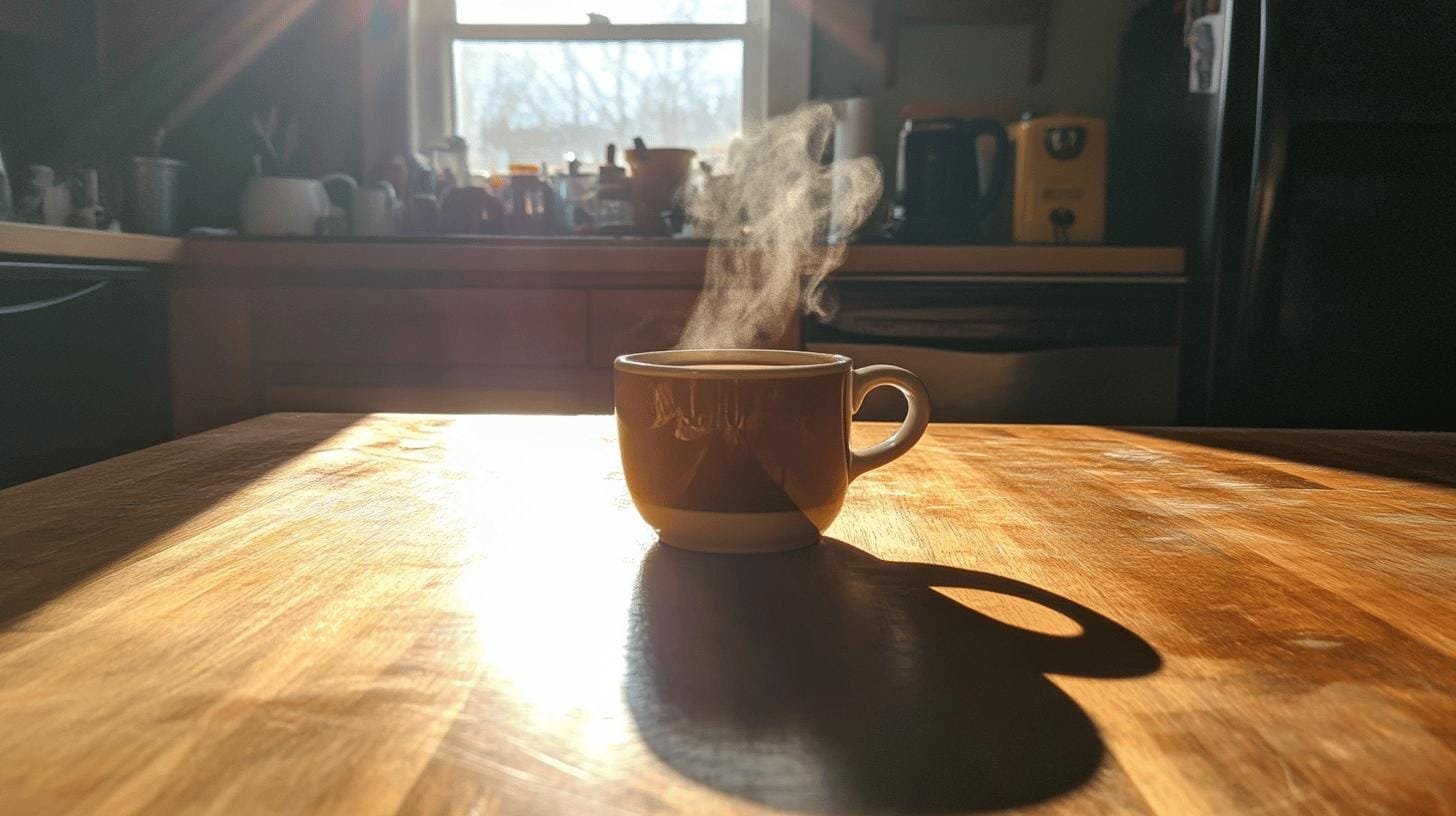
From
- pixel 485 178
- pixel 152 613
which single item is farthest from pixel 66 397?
pixel 152 613

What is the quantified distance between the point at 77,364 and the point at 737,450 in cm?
204

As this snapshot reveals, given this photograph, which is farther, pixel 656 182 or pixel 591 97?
pixel 591 97

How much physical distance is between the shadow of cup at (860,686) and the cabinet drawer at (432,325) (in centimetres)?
187

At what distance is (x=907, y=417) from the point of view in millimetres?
570

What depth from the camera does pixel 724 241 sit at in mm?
2426

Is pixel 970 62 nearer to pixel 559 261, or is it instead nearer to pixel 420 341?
pixel 559 261

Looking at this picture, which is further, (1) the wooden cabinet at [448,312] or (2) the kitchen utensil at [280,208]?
(2) the kitchen utensil at [280,208]

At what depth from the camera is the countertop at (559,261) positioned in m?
2.25

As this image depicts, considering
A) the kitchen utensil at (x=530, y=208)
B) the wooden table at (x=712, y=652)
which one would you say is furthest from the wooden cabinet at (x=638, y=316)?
the wooden table at (x=712, y=652)

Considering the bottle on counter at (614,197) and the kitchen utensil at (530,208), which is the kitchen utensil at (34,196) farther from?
the bottle on counter at (614,197)

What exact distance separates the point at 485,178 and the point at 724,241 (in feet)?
3.35

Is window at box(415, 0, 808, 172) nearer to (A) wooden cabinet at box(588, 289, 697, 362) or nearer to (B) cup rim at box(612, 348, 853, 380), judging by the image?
(A) wooden cabinet at box(588, 289, 697, 362)

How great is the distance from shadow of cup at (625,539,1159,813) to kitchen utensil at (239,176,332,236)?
244cm

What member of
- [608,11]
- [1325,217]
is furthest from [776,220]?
[1325,217]
